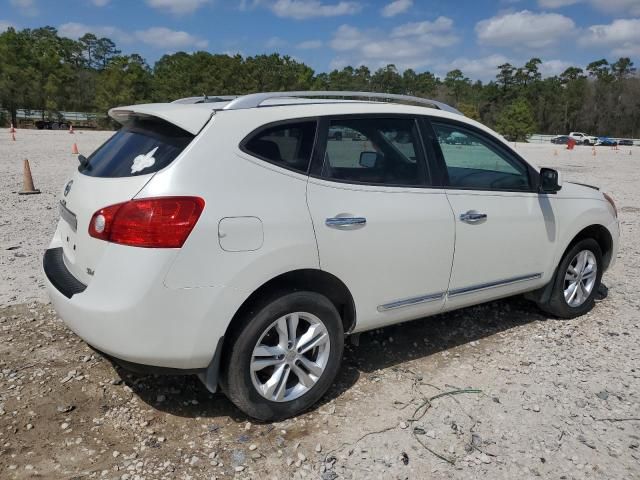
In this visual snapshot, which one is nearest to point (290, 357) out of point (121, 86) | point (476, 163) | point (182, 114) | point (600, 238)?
point (182, 114)

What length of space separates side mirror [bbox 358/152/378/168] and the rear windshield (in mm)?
1114

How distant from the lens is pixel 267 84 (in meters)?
77.0

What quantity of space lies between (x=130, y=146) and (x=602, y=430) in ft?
10.7

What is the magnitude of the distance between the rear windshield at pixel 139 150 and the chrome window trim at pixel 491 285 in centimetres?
216

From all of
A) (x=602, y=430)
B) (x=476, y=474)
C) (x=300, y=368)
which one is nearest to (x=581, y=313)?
(x=602, y=430)

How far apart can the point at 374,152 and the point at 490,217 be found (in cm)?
106

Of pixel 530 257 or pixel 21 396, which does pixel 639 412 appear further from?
pixel 21 396

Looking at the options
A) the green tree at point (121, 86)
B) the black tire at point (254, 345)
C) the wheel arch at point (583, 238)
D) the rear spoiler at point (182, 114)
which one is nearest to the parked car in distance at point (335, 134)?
the rear spoiler at point (182, 114)

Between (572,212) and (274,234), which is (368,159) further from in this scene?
(572,212)

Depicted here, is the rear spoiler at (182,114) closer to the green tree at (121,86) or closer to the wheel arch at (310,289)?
the wheel arch at (310,289)

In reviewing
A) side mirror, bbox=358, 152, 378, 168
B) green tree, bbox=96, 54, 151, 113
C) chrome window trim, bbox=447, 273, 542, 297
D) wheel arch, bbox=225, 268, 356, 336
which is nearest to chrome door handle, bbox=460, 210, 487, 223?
chrome window trim, bbox=447, 273, 542, 297

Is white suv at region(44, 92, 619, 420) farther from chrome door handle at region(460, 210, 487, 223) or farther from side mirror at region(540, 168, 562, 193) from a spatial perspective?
side mirror at region(540, 168, 562, 193)

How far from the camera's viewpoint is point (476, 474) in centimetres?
284

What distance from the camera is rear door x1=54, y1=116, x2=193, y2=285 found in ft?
9.50
